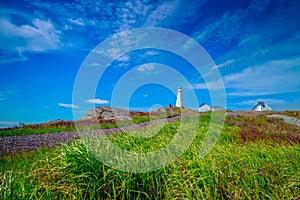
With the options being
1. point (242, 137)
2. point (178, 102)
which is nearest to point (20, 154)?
point (242, 137)

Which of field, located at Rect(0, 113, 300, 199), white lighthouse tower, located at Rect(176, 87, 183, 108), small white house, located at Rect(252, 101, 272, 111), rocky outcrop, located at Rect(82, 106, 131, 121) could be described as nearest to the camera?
field, located at Rect(0, 113, 300, 199)

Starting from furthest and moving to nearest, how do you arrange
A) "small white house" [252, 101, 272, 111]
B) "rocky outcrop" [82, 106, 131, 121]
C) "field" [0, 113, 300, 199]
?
"small white house" [252, 101, 272, 111] < "rocky outcrop" [82, 106, 131, 121] < "field" [0, 113, 300, 199]

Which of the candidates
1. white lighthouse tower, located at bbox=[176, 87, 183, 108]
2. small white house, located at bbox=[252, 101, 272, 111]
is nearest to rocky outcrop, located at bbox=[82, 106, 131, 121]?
white lighthouse tower, located at bbox=[176, 87, 183, 108]

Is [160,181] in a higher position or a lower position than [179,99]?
lower

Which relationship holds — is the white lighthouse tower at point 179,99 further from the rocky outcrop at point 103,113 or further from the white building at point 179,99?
the rocky outcrop at point 103,113

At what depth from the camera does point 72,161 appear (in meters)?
4.01

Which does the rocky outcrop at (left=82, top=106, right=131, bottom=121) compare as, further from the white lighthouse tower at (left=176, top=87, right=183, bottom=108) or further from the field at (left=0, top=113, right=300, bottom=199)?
the field at (left=0, top=113, right=300, bottom=199)

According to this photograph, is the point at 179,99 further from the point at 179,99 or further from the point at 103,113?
the point at 103,113

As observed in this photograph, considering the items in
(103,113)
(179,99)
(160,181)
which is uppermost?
(179,99)

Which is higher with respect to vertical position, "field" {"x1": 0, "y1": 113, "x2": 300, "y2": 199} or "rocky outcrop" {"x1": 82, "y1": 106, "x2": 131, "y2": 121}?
"rocky outcrop" {"x1": 82, "y1": 106, "x2": 131, "y2": 121}

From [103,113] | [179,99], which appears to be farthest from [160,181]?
[179,99]

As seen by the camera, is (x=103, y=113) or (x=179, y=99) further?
(x=179, y=99)

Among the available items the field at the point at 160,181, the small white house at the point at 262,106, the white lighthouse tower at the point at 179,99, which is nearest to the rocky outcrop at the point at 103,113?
the white lighthouse tower at the point at 179,99

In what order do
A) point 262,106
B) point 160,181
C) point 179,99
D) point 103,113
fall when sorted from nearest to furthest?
Result: 1. point 160,181
2. point 103,113
3. point 179,99
4. point 262,106
